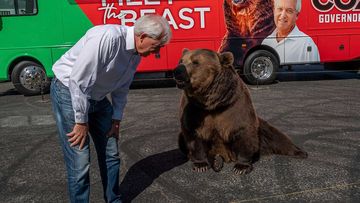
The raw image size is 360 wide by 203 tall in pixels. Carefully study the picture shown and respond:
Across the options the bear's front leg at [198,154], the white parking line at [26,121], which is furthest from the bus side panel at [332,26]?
the bear's front leg at [198,154]

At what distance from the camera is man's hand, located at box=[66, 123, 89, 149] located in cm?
272

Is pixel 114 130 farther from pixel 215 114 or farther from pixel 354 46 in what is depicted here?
pixel 354 46

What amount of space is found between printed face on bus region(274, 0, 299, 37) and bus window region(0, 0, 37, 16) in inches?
253

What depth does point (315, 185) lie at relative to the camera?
12.5ft

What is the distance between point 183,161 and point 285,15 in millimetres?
6929

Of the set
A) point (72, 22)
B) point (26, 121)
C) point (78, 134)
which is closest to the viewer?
point (78, 134)

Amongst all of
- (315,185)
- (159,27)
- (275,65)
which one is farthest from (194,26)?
(159,27)

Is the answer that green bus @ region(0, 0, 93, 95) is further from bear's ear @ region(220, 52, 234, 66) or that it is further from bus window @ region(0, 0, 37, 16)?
bear's ear @ region(220, 52, 234, 66)

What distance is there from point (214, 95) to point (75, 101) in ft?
5.28

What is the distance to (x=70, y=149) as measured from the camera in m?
2.87

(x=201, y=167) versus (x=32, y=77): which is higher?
(x=32, y=77)

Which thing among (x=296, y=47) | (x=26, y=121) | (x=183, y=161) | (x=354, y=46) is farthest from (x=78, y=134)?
(x=354, y=46)

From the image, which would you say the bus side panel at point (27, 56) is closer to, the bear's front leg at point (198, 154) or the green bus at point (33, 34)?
the green bus at point (33, 34)

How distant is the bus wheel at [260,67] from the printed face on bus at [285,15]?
80 cm
